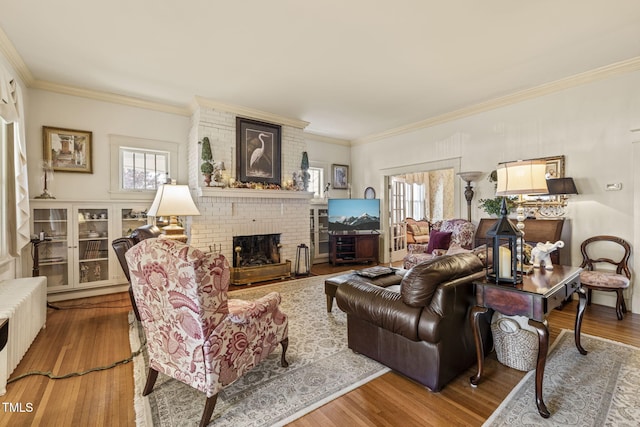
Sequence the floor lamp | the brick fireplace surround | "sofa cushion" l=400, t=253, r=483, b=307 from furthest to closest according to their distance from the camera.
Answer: the brick fireplace surround < the floor lamp < "sofa cushion" l=400, t=253, r=483, b=307

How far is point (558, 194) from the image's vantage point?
145 inches

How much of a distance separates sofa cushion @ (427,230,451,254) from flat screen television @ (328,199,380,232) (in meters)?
1.56

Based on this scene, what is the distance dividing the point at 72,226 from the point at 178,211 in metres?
1.77

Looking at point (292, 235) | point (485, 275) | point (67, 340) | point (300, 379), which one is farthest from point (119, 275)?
point (485, 275)

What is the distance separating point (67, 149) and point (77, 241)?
50.5 inches

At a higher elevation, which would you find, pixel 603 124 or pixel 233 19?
pixel 233 19

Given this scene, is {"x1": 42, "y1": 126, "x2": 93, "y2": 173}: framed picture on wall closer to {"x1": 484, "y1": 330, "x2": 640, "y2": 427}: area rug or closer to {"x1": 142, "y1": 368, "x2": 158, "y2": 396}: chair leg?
{"x1": 142, "y1": 368, "x2": 158, "y2": 396}: chair leg

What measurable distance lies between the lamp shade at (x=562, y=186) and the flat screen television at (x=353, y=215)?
307cm

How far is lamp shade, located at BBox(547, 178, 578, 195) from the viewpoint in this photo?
3589mm

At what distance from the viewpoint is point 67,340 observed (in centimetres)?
275

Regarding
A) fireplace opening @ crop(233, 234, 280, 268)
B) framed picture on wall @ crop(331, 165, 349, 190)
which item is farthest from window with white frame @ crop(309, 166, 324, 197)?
fireplace opening @ crop(233, 234, 280, 268)

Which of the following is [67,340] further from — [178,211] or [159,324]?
[159,324]

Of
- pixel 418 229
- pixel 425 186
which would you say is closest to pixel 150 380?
pixel 418 229

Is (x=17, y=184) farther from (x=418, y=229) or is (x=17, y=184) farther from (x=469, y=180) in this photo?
(x=418, y=229)
